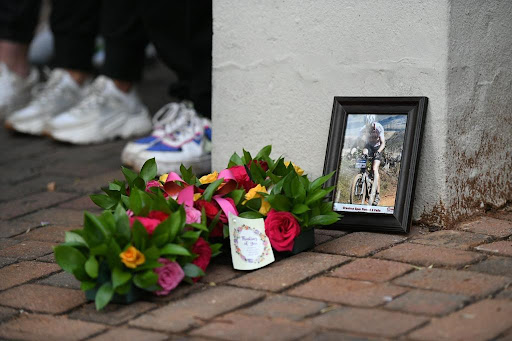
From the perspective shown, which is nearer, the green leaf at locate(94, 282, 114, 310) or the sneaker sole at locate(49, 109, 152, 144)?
the green leaf at locate(94, 282, 114, 310)

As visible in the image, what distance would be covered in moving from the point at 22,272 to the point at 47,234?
1.23ft

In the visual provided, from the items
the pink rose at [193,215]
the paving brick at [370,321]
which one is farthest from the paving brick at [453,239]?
the pink rose at [193,215]

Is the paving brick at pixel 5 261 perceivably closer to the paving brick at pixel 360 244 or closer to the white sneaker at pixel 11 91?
the paving brick at pixel 360 244

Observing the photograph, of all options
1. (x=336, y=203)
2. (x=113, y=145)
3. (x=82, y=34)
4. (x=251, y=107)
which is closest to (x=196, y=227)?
(x=336, y=203)

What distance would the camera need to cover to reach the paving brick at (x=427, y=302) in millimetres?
1702

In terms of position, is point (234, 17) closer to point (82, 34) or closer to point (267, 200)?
point (267, 200)

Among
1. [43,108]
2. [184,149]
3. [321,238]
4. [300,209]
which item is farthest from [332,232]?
[43,108]

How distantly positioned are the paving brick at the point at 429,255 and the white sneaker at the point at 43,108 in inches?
89.8

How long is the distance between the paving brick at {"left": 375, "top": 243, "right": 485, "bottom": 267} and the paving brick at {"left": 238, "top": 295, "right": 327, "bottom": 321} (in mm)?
344

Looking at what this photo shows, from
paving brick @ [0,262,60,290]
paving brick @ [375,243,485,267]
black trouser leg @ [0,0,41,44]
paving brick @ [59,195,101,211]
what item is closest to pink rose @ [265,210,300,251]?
paving brick @ [375,243,485,267]

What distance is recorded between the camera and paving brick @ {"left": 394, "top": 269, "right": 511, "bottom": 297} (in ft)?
5.90

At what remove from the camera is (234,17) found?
2580 millimetres

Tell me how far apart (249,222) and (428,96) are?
622 millimetres

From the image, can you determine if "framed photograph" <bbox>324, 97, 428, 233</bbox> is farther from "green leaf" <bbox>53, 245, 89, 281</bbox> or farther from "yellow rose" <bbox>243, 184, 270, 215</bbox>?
"green leaf" <bbox>53, 245, 89, 281</bbox>
